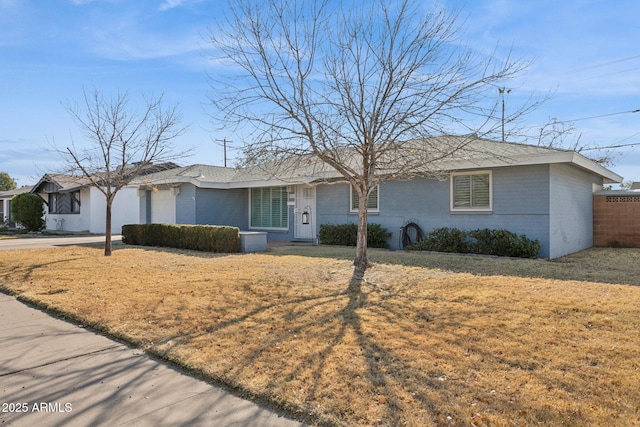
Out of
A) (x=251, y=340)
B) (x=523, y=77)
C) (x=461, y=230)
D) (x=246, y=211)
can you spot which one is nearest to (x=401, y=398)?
(x=251, y=340)

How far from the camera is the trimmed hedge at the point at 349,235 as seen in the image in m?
14.1

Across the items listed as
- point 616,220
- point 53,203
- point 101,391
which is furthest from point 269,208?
point 53,203

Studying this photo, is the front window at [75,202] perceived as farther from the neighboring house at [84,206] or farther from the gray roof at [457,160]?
the gray roof at [457,160]

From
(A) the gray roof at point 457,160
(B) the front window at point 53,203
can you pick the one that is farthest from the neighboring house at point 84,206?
(A) the gray roof at point 457,160

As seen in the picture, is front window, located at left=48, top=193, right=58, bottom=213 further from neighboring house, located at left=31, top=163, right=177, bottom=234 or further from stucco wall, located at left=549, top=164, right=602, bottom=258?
stucco wall, located at left=549, top=164, right=602, bottom=258

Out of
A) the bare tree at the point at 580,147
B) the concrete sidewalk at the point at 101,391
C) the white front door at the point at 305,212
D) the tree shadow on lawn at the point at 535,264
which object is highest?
the bare tree at the point at 580,147

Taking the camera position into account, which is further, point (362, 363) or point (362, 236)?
point (362, 236)

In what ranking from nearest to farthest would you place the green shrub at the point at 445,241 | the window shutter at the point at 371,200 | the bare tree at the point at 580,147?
1. the green shrub at the point at 445,241
2. the window shutter at the point at 371,200
3. the bare tree at the point at 580,147

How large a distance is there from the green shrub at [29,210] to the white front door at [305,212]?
59.5 ft

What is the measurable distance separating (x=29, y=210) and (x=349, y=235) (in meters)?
21.3

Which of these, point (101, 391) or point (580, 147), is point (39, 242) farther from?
point (580, 147)

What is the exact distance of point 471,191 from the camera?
492 inches

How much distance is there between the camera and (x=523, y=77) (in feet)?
26.8

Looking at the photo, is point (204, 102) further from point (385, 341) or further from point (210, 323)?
point (385, 341)
